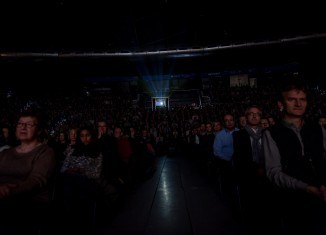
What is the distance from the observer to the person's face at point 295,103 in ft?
5.15

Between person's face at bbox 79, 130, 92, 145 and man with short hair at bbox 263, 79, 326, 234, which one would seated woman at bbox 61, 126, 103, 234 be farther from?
man with short hair at bbox 263, 79, 326, 234

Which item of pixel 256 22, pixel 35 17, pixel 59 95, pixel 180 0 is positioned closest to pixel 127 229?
pixel 180 0

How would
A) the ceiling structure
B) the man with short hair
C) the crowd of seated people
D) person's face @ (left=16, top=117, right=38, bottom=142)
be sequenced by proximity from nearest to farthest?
the man with short hair, person's face @ (left=16, top=117, right=38, bottom=142), the crowd of seated people, the ceiling structure

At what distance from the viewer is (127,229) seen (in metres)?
2.56

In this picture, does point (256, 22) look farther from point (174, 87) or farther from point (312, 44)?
point (174, 87)

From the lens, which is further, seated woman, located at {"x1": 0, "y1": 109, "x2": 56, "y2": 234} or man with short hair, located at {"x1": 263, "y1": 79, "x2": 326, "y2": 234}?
seated woman, located at {"x1": 0, "y1": 109, "x2": 56, "y2": 234}

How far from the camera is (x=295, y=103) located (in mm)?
1583

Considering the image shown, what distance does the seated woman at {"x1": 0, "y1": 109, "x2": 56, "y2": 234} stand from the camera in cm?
149

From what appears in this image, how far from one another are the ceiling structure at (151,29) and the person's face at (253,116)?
18.2ft

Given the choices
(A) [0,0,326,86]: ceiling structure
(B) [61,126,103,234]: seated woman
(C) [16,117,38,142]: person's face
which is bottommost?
(B) [61,126,103,234]: seated woman

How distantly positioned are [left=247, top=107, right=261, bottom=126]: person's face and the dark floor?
104cm

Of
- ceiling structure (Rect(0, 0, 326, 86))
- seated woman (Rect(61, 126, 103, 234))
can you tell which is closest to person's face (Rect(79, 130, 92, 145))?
seated woman (Rect(61, 126, 103, 234))

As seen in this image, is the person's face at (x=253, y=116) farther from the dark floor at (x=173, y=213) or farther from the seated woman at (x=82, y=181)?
the seated woman at (x=82, y=181)

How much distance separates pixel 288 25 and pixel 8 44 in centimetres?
1002
